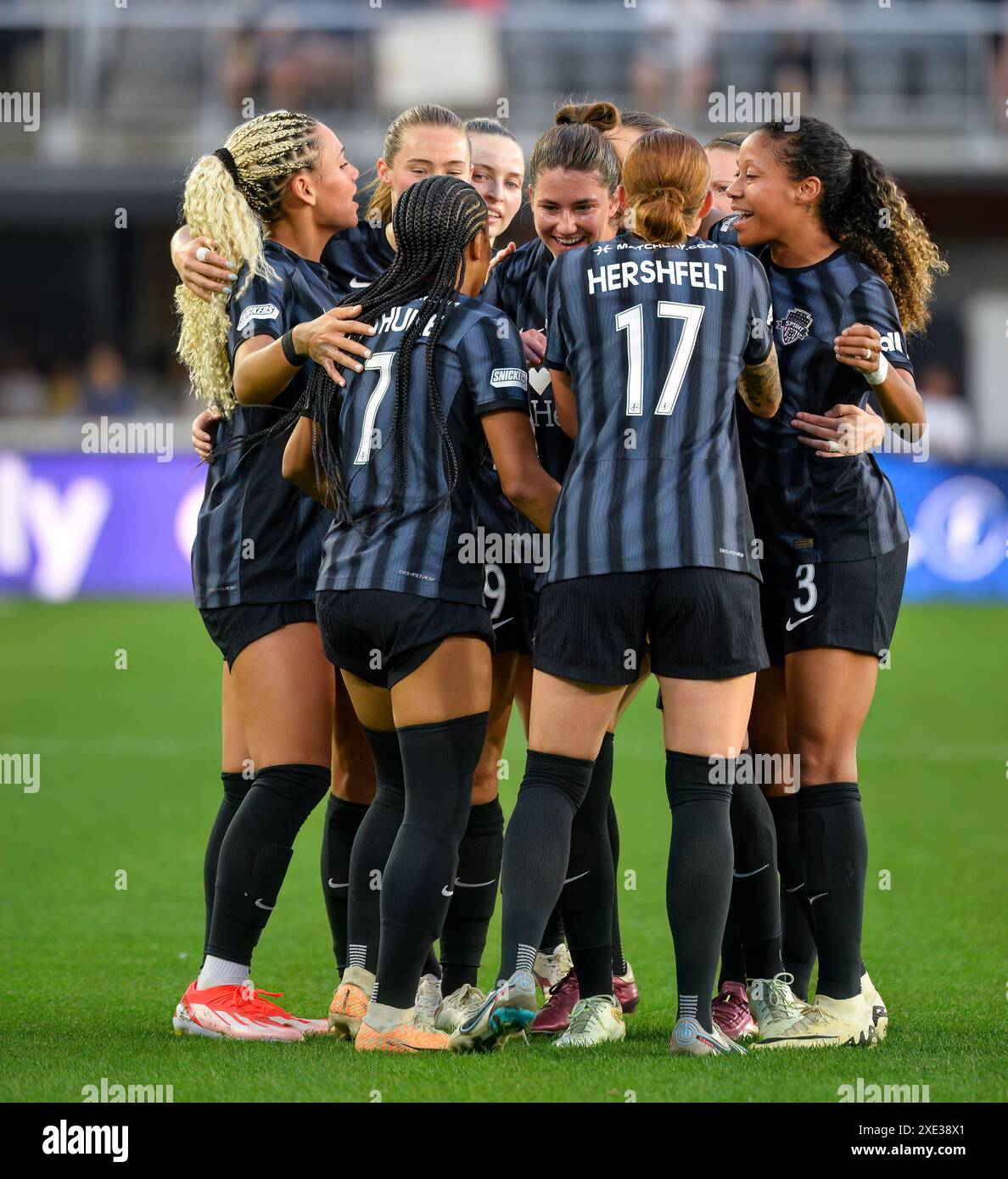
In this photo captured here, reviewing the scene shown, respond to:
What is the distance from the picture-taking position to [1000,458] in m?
17.0

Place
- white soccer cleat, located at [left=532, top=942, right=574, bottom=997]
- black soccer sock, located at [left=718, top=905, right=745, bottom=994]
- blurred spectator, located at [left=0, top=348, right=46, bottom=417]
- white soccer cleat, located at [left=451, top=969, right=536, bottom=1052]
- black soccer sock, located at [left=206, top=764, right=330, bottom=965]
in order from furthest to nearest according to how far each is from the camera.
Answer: blurred spectator, located at [left=0, top=348, right=46, bottom=417] < white soccer cleat, located at [left=532, top=942, right=574, bottom=997] < black soccer sock, located at [left=718, top=905, right=745, bottom=994] < black soccer sock, located at [left=206, top=764, right=330, bottom=965] < white soccer cleat, located at [left=451, top=969, right=536, bottom=1052]

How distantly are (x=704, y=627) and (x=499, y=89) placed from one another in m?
16.6

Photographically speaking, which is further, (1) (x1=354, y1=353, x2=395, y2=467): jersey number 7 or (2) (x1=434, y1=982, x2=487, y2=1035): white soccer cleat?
(2) (x1=434, y1=982, x2=487, y2=1035): white soccer cleat

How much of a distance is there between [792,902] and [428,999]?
1.03 meters

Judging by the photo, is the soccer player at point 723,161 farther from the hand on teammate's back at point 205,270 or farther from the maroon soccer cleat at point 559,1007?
the maroon soccer cleat at point 559,1007

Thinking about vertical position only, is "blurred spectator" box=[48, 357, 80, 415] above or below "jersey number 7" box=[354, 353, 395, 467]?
above

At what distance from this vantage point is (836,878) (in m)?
4.17

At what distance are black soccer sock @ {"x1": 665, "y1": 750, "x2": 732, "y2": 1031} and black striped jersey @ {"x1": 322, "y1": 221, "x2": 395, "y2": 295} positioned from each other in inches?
65.0

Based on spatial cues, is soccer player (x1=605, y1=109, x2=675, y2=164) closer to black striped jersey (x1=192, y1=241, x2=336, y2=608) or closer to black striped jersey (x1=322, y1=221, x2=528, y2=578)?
black striped jersey (x1=322, y1=221, x2=528, y2=578)

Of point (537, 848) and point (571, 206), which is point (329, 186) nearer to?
point (571, 206)

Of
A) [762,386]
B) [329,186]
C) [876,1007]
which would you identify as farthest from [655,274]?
[876,1007]

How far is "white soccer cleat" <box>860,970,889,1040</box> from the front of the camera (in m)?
4.20

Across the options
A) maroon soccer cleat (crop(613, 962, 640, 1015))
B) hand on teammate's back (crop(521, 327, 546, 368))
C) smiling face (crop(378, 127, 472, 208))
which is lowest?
maroon soccer cleat (crop(613, 962, 640, 1015))

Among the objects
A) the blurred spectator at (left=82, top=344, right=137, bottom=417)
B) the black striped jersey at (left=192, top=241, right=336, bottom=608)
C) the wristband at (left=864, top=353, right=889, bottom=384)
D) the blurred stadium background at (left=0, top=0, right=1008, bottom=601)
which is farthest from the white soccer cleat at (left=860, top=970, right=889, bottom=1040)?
the blurred spectator at (left=82, top=344, right=137, bottom=417)
